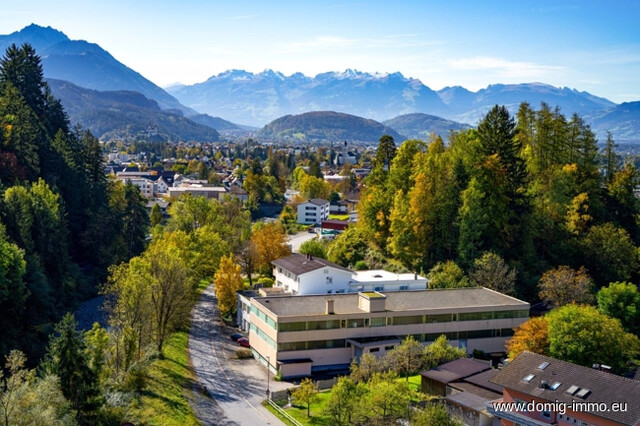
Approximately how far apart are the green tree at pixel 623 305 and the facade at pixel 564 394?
15.4 meters

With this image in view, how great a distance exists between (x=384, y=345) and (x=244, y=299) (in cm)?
1220

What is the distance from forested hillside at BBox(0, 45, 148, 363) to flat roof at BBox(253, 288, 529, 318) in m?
18.1

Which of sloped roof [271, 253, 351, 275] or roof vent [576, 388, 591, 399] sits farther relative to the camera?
sloped roof [271, 253, 351, 275]

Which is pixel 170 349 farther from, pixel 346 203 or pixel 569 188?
pixel 346 203

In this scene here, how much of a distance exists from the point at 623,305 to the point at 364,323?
17.9 metres

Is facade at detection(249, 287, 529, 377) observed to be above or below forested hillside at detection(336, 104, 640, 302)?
below

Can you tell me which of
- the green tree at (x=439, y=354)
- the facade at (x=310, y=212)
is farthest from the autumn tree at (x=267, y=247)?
the facade at (x=310, y=212)

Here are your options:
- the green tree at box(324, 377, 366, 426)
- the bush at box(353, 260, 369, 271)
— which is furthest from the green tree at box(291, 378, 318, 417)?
the bush at box(353, 260, 369, 271)

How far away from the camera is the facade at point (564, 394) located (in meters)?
24.6

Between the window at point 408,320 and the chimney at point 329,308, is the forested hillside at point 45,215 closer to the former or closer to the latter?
the chimney at point 329,308

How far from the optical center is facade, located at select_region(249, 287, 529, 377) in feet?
127

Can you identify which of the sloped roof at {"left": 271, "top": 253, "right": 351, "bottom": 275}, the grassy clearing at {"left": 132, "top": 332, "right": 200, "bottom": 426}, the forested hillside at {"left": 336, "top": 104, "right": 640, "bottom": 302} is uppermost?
the forested hillside at {"left": 336, "top": 104, "right": 640, "bottom": 302}

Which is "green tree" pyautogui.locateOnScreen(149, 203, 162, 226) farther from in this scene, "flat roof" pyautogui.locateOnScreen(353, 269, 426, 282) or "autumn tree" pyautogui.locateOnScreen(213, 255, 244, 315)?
"flat roof" pyautogui.locateOnScreen(353, 269, 426, 282)

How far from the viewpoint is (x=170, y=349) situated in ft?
135
